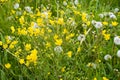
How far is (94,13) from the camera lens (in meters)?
3.10

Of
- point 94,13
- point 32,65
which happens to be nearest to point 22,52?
point 32,65

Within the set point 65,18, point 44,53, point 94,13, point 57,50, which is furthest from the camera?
point 94,13

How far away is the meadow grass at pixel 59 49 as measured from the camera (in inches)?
87.6

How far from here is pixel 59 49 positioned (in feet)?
7.29

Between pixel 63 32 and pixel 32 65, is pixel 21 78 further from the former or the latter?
pixel 63 32

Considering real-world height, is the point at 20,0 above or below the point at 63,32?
above

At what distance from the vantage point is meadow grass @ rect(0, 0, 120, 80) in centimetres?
222

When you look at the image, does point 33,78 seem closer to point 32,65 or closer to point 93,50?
point 32,65

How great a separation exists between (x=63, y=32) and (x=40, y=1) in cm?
93

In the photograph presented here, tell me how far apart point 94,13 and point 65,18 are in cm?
39

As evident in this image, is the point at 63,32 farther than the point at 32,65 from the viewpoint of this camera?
Yes

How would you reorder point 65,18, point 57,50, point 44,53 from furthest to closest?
point 65,18
point 44,53
point 57,50

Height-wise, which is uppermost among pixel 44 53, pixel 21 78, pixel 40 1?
pixel 40 1

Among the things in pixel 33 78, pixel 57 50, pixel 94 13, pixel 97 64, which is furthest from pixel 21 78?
pixel 94 13
